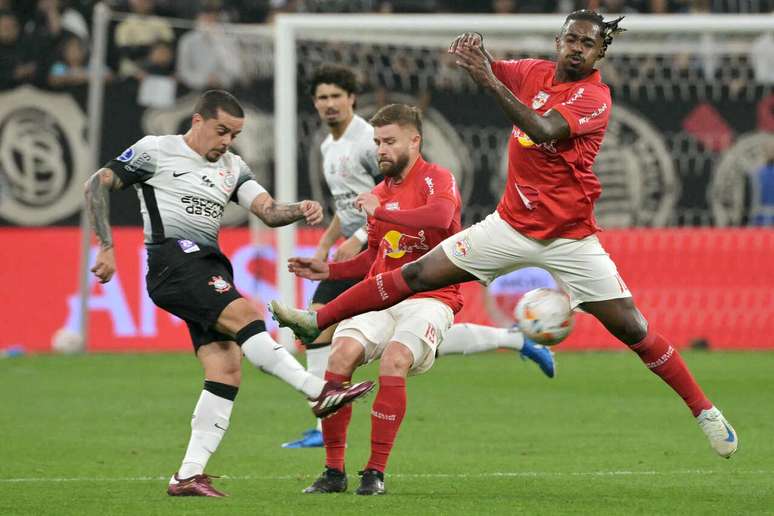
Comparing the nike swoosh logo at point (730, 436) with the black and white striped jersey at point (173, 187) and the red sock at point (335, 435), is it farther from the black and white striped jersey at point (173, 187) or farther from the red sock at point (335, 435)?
the black and white striped jersey at point (173, 187)

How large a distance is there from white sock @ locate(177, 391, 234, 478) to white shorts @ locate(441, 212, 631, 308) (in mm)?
1402

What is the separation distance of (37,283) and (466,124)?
5.47m

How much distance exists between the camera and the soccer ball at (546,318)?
8.05 meters

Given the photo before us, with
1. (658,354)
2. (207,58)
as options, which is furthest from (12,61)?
(658,354)

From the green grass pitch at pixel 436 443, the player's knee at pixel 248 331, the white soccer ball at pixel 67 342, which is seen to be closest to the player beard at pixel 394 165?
the player's knee at pixel 248 331

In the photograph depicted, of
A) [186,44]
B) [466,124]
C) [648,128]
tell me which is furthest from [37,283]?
[648,128]

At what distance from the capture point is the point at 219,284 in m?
7.58

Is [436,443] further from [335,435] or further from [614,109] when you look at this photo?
[614,109]

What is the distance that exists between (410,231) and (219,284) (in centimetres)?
106

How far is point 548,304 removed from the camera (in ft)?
26.4

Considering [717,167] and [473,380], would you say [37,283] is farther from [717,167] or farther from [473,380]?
[717,167]

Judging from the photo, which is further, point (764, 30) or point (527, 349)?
point (764, 30)

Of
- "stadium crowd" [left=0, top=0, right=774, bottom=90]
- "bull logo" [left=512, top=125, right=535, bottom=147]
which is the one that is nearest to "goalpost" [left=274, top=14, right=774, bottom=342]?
"stadium crowd" [left=0, top=0, right=774, bottom=90]

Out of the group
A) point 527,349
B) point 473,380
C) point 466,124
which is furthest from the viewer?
point 466,124
